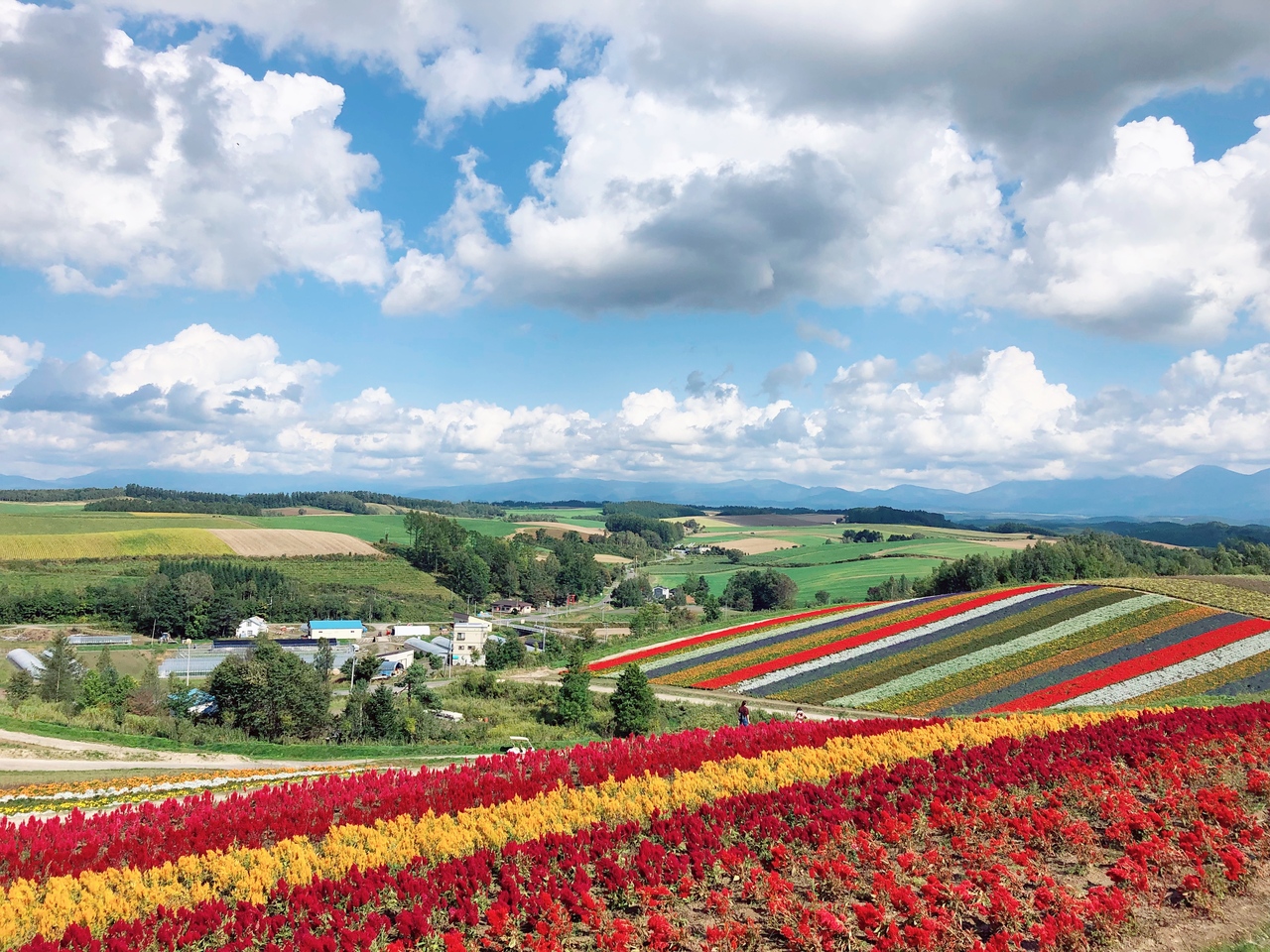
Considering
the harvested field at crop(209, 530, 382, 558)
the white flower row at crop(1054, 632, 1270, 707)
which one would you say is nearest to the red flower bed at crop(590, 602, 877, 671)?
the white flower row at crop(1054, 632, 1270, 707)

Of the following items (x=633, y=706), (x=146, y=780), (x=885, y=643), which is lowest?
(x=633, y=706)

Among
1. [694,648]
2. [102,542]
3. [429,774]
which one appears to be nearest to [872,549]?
[694,648]

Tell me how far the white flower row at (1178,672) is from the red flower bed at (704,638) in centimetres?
2052

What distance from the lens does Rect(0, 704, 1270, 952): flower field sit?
7402 mm

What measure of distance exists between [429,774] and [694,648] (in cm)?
3065

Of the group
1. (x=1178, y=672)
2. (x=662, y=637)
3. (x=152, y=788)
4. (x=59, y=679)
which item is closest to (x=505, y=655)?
(x=662, y=637)

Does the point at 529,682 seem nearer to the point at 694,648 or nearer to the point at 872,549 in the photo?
the point at 694,648

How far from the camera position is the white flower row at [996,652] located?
31511 mm

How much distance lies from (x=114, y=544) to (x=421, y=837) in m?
118

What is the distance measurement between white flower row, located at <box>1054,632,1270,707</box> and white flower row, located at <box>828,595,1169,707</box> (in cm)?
552

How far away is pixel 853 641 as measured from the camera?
39750mm

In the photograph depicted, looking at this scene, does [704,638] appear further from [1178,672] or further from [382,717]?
[1178,672]

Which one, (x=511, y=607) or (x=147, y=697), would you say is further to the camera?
(x=511, y=607)

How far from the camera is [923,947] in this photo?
6965mm
